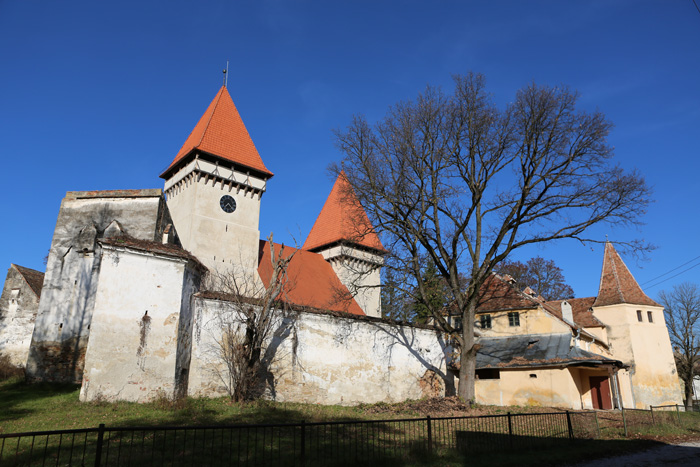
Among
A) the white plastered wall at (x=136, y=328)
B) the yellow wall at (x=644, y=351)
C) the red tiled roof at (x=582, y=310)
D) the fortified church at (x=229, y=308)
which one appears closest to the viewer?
the white plastered wall at (x=136, y=328)

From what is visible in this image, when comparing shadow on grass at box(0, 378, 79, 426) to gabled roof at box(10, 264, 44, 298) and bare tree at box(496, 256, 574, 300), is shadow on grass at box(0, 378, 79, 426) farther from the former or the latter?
bare tree at box(496, 256, 574, 300)

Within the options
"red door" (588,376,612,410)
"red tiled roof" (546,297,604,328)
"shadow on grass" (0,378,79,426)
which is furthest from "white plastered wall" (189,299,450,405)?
"red tiled roof" (546,297,604,328)

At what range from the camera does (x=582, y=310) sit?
1272 inches

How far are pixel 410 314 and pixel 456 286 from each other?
6.89 m

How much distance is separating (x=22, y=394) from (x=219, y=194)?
42.9 ft

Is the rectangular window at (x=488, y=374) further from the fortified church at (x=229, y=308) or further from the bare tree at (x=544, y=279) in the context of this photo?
the bare tree at (x=544, y=279)

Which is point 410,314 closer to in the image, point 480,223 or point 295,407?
point 480,223

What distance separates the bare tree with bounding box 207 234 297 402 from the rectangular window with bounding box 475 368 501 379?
36.4ft

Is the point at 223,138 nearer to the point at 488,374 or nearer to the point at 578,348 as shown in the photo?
the point at 488,374

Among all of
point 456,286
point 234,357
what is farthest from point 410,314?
point 234,357

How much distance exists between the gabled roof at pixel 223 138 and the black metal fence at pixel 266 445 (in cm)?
1786

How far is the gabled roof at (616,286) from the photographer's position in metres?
31.4

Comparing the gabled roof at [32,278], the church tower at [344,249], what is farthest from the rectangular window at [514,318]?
the gabled roof at [32,278]

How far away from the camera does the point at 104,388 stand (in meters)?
13.8
